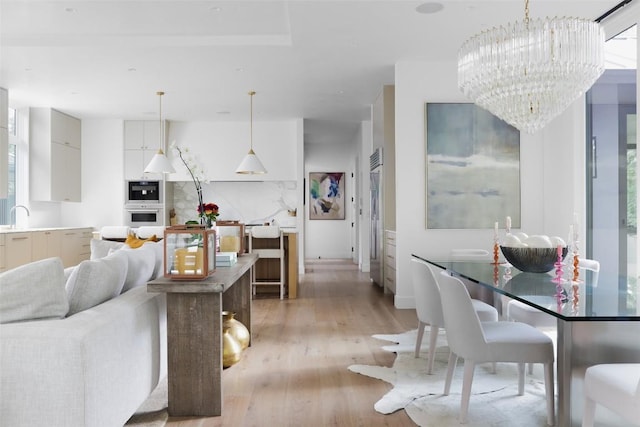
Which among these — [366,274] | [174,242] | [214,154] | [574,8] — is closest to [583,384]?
[174,242]

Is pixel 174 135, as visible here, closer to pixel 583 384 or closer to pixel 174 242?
pixel 174 242

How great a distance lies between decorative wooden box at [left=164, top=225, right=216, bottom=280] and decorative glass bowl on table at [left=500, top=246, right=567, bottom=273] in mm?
1839

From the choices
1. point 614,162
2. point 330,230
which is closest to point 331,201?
point 330,230

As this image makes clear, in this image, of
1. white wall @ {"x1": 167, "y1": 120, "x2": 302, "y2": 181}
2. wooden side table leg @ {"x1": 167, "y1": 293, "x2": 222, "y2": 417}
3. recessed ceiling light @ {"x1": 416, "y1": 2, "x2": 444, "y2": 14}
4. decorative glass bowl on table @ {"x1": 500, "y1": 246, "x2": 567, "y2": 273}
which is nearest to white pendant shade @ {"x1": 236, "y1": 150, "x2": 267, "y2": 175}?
white wall @ {"x1": 167, "y1": 120, "x2": 302, "y2": 181}

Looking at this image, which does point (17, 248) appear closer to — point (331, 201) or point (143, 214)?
point (143, 214)

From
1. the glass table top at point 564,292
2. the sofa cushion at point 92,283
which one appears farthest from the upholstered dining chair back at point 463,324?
the sofa cushion at point 92,283

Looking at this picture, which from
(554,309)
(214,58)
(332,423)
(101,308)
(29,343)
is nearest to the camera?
(29,343)

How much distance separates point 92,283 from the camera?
7.13 feet

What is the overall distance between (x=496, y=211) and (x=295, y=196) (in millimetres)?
4429

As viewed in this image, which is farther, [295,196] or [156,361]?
[295,196]

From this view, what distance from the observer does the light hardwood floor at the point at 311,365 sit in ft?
8.34

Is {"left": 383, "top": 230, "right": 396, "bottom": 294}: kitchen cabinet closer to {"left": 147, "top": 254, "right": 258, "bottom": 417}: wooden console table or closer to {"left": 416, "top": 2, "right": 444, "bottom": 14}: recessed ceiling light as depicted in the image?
{"left": 416, "top": 2, "right": 444, "bottom": 14}: recessed ceiling light

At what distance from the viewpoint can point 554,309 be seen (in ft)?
6.23

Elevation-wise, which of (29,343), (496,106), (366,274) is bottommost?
(366,274)
